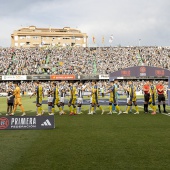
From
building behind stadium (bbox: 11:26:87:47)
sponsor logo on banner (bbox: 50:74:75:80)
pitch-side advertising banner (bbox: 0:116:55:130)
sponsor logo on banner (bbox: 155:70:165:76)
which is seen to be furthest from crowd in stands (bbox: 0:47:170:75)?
pitch-side advertising banner (bbox: 0:116:55:130)

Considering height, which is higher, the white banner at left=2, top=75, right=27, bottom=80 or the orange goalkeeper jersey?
the white banner at left=2, top=75, right=27, bottom=80

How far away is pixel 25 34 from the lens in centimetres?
11544

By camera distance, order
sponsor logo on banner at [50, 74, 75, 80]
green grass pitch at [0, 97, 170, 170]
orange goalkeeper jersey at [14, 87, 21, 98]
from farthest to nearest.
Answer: sponsor logo on banner at [50, 74, 75, 80], orange goalkeeper jersey at [14, 87, 21, 98], green grass pitch at [0, 97, 170, 170]

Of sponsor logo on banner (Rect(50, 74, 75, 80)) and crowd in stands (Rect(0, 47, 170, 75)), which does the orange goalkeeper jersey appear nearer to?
sponsor logo on banner (Rect(50, 74, 75, 80))

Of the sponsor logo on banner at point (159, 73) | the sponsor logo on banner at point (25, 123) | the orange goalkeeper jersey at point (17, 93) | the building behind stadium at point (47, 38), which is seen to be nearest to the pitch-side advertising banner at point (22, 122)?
the sponsor logo on banner at point (25, 123)

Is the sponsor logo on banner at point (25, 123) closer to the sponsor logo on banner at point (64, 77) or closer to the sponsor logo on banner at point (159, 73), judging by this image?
the sponsor logo on banner at point (159, 73)

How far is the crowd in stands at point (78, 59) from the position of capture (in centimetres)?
6631

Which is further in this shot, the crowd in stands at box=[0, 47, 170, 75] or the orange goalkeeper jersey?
the crowd in stands at box=[0, 47, 170, 75]

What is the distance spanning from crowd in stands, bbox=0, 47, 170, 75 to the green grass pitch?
2159 inches

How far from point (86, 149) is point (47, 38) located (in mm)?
114451

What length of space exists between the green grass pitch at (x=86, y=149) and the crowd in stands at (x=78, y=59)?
54.8 m

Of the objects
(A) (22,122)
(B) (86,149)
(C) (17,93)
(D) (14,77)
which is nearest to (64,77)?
(D) (14,77)

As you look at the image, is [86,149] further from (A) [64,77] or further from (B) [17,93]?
(A) [64,77]

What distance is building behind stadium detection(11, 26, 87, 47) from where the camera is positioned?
4528 inches
